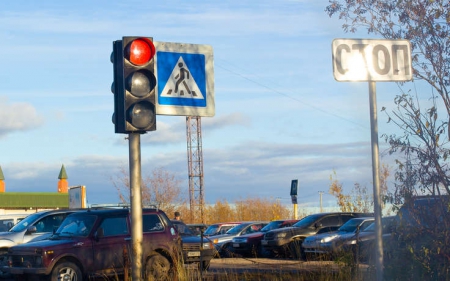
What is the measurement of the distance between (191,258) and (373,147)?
10.9 meters

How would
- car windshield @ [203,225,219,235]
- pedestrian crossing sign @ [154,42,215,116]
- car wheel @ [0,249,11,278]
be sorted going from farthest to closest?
car windshield @ [203,225,219,235] → car wheel @ [0,249,11,278] → pedestrian crossing sign @ [154,42,215,116]

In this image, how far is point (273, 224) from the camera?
2748 centimetres

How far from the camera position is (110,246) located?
14844 mm

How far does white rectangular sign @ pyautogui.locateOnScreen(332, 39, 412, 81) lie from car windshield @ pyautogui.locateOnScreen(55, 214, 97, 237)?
9.18m

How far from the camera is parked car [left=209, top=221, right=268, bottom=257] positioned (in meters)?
27.2

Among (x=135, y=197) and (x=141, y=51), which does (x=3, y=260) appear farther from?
(x=141, y=51)

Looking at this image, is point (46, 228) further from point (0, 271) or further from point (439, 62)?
point (439, 62)

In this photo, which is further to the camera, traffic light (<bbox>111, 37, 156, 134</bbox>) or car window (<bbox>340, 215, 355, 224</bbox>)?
car window (<bbox>340, 215, 355, 224</bbox>)

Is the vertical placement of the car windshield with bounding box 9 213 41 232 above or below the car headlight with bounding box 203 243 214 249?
above

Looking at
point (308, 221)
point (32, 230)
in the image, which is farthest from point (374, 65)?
point (308, 221)

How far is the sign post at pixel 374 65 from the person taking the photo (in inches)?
284

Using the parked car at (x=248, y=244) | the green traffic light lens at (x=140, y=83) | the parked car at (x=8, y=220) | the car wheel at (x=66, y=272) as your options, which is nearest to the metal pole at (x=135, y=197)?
the green traffic light lens at (x=140, y=83)

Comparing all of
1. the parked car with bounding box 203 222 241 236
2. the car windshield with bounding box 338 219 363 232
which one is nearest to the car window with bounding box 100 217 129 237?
the car windshield with bounding box 338 219 363 232

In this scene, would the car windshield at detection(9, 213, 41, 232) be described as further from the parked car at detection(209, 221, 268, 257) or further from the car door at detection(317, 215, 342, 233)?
the car door at detection(317, 215, 342, 233)
